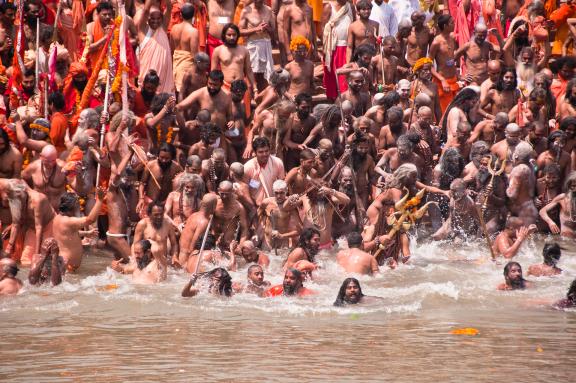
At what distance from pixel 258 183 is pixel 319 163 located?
2.41 feet

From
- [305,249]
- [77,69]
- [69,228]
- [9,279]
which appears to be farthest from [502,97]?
[9,279]

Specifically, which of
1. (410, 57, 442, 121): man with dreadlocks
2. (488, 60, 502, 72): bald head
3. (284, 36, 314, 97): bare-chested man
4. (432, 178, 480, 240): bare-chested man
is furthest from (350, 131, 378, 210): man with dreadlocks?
(488, 60, 502, 72): bald head

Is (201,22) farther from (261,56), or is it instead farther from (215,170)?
(215,170)

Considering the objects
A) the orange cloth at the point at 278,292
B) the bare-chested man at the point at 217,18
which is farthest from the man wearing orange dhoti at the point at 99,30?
the orange cloth at the point at 278,292

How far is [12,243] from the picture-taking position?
52.0 ft

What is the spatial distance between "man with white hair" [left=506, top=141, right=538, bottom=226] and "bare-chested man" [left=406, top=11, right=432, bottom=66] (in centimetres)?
225

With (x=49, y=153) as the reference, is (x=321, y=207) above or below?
below

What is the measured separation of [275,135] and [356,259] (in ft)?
7.27

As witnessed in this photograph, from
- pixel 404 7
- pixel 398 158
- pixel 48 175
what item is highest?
pixel 404 7

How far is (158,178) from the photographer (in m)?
16.6

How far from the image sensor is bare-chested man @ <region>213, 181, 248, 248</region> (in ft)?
53.3

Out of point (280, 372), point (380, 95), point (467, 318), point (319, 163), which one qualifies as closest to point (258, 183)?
point (319, 163)

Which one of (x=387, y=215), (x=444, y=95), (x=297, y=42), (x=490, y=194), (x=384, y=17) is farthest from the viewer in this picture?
(x=384, y=17)

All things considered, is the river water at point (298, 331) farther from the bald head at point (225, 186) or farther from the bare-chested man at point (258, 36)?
the bare-chested man at point (258, 36)
